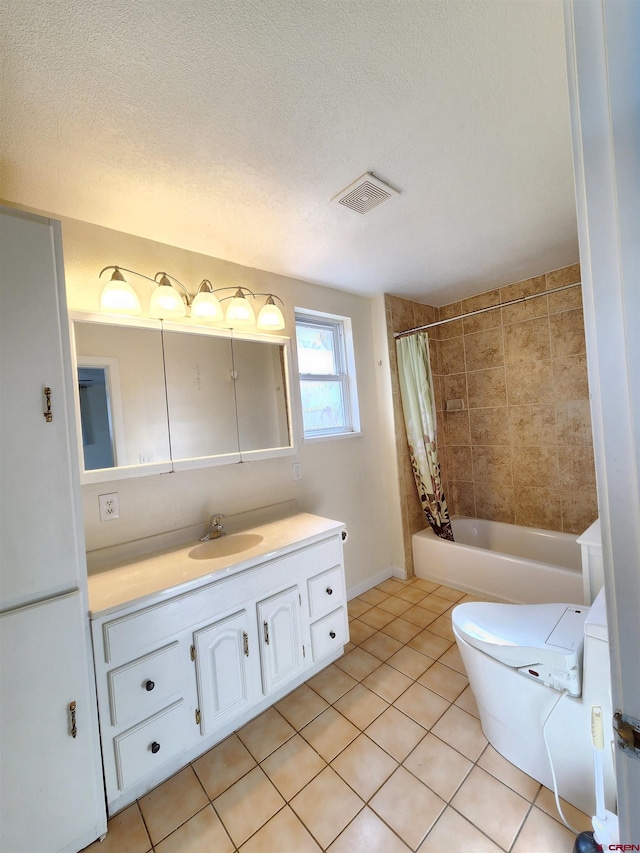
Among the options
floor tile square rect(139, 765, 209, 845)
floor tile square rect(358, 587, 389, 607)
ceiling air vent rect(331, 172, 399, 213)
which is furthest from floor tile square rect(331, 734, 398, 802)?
ceiling air vent rect(331, 172, 399, 213)

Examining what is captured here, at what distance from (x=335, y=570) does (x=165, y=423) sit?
1208 millimetres

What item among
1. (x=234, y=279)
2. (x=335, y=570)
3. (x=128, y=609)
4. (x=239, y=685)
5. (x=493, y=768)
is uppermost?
(x=234, y=279)

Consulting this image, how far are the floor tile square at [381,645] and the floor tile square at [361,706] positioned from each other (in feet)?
0.87

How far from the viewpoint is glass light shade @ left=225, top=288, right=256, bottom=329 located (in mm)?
1922

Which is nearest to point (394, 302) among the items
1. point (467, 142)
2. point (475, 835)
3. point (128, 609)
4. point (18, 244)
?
point (467, 142)

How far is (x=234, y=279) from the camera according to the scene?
2.04m

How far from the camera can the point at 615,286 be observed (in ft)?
1.43

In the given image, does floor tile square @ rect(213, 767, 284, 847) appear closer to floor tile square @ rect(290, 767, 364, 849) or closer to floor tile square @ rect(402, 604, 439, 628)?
floor tile square @ rect(290, 767, 364, 849)

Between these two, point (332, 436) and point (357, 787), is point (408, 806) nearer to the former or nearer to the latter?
point (357, 787)

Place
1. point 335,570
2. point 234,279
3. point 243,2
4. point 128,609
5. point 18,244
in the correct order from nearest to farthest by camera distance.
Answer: point 243,2
point 18,244
point 128,609
point 335,570
point 234,279

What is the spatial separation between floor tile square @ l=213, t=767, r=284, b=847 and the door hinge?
133cm

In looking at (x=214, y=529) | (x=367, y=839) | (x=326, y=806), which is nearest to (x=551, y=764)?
(x=367, y=839)

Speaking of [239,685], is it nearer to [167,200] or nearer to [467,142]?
[167,200]

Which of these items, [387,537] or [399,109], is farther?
[387,537]
